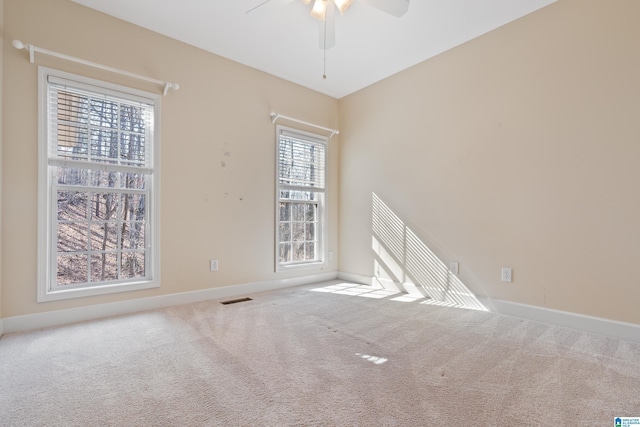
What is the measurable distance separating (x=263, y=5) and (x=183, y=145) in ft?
4.92

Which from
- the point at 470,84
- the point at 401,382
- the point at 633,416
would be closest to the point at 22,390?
the point at 401,382

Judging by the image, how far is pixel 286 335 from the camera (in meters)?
2.23

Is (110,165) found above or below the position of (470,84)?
below

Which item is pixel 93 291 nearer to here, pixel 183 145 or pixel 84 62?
pixel 183 145

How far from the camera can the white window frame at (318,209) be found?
3754mm

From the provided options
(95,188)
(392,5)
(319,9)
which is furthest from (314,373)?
(319,9)

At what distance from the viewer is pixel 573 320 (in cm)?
240

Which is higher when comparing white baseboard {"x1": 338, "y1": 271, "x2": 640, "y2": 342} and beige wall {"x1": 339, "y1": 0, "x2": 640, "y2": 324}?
beige wall {"x1": 339, "y1": 0, "x2": 640, "y2": 324}

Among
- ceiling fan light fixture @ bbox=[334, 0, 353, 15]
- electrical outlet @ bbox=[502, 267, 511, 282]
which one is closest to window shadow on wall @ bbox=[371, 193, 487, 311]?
electrical outlet @ bbox=[502, 267, 511, 282]

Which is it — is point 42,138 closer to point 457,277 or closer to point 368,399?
point 368,399

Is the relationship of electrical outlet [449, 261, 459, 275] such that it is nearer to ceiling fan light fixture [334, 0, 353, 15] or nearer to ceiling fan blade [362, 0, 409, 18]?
ceiling fan blade [362, 0, 409, 18]

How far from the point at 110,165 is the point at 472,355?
10.6 feet

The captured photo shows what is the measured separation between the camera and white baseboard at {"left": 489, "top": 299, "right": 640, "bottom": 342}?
2168 mm

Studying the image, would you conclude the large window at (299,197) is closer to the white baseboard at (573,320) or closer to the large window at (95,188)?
the large window at (95,188)
